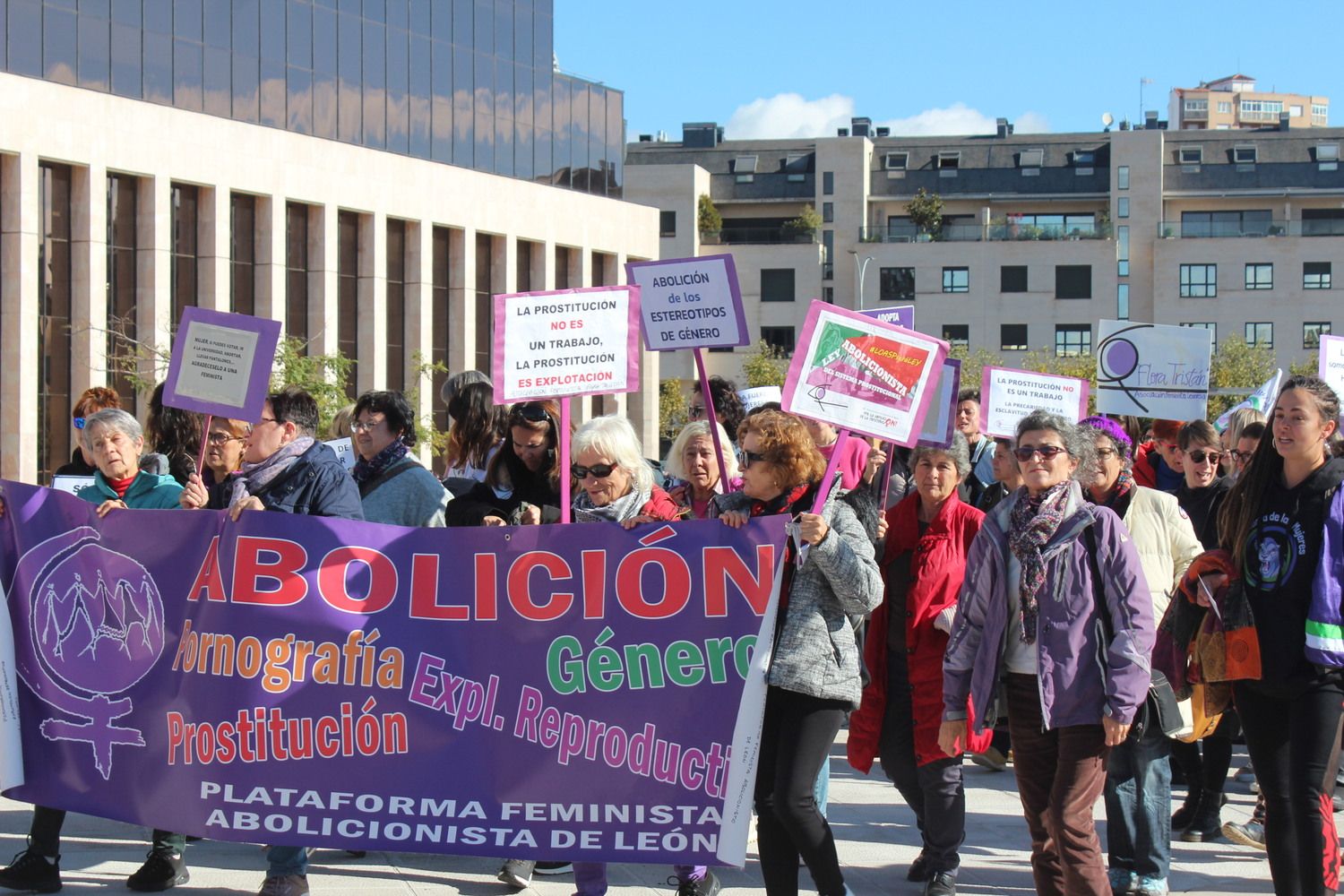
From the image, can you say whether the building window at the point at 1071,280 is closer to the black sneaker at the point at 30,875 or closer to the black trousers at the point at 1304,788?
the black trousers at the point at 1304,788

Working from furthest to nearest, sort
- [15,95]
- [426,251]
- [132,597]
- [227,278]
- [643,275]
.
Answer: [426,251]
[227,278]
[15,95]
[643,275]
[132,597]

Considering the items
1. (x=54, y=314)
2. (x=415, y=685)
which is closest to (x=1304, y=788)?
(x=415, y=685)

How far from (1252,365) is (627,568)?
70.0m

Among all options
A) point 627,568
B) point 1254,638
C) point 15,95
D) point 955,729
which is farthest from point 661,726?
point 15,95

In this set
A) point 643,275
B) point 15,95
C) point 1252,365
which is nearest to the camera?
point 643,275

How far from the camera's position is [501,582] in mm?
6035

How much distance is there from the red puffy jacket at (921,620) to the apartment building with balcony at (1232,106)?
148489 mm

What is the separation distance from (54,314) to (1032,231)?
5403 centimetres

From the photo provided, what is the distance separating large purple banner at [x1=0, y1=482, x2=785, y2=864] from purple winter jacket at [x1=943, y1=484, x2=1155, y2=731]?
2.63 feet

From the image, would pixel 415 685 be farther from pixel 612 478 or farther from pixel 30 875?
pixel 30 875

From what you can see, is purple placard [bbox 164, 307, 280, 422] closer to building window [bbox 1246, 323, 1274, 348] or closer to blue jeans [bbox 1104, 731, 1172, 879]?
blue jeans [bbox 1104, 731, 1172, 879]

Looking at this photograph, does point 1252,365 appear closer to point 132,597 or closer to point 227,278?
point 227,278

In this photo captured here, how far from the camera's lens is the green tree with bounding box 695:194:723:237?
8206cm

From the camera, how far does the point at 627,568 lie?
589 cm
